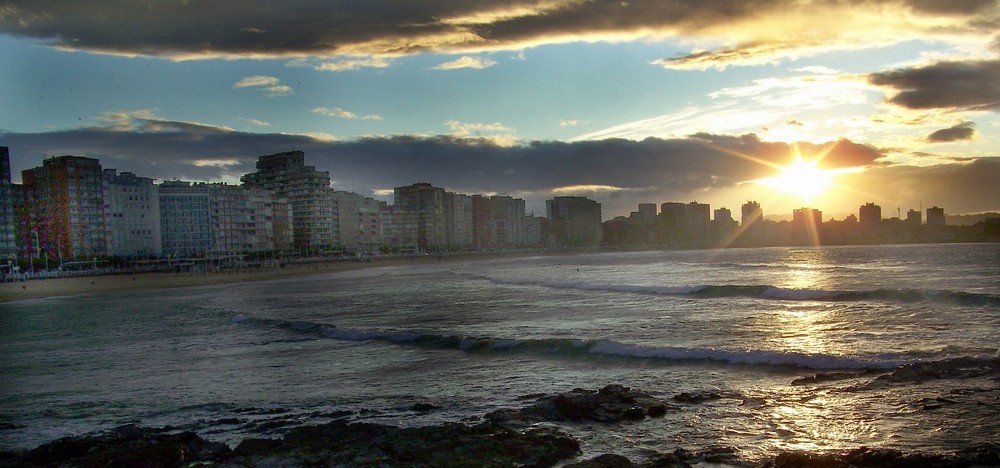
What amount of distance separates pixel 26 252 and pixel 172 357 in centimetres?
10902

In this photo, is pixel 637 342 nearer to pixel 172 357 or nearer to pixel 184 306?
pixel 172 357

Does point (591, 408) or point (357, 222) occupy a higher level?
point (357, 222)

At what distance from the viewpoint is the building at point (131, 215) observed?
11812cm

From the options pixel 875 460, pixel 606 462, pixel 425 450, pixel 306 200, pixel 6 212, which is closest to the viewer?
pixel 875 460

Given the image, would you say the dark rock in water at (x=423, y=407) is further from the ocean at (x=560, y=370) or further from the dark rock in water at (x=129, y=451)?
the dark rock in water at (x=129, y=451)

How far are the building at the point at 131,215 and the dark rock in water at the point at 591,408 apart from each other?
127 m

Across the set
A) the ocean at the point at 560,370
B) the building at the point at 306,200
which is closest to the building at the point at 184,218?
the building at the point at 306,200

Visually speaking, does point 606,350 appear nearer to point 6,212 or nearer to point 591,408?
point 591,408

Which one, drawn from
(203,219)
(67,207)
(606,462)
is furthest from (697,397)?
(203,219)

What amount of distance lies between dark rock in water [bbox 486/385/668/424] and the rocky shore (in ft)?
0.11

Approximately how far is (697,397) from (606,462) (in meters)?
4.52

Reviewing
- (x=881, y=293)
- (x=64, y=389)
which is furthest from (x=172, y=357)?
(x=881, y=293)

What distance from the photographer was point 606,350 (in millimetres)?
18125

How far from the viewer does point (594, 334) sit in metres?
21.5
